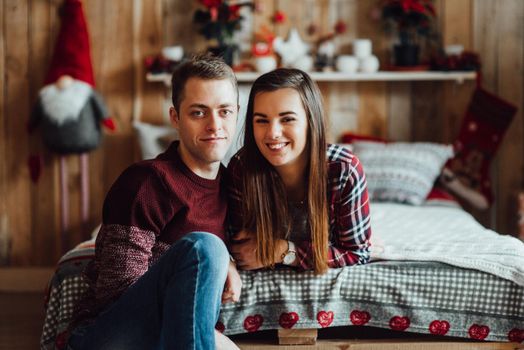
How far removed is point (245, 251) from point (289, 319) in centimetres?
22

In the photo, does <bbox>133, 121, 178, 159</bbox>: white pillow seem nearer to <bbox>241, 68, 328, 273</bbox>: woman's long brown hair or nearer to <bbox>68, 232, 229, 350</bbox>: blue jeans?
<bbox>241, 68, 328, 273</bbox>: woman's long brown hair

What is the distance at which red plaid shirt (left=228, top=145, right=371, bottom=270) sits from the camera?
6.39 feet

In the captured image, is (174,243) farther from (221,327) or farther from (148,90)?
(148,90)

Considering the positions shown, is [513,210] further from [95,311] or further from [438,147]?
[95,311]

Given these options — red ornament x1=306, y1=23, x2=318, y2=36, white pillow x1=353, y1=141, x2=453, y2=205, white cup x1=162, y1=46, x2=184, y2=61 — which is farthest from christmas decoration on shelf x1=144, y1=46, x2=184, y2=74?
white pillow x1=353, y1=141, x2=453, y2=205

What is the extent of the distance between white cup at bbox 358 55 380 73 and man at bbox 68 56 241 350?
1524 millimetres

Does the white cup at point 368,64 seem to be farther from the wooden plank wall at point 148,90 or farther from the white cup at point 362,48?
the wooden plank wall at point 148,90

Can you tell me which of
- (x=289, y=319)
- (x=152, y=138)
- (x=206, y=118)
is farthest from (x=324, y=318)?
(x=152, y=138)

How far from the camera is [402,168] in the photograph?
3.16 metres

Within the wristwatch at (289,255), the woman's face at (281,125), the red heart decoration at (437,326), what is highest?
the woman's face at (281,125)

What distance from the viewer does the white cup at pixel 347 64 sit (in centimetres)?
333

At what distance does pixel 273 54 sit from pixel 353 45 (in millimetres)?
375

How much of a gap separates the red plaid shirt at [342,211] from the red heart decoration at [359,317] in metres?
0.14

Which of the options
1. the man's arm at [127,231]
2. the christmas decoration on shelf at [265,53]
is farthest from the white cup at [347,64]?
the man's arm at [127,231]
